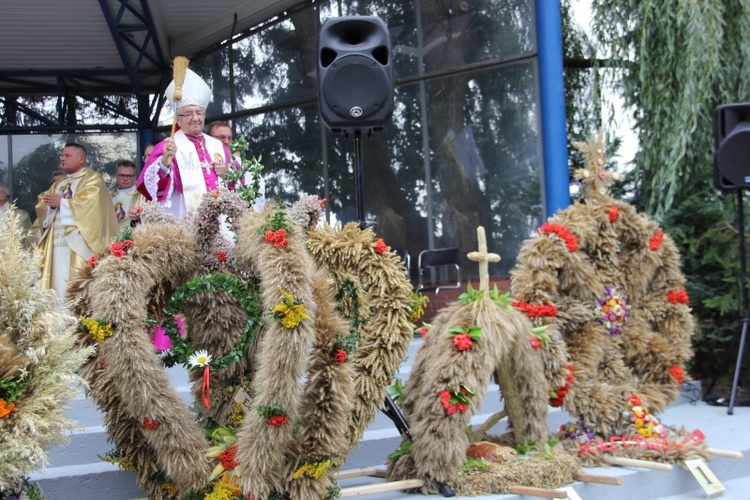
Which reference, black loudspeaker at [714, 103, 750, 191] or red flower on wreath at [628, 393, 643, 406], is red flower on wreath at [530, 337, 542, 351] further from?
black loudspeaker at [714, 103, 750, 191]

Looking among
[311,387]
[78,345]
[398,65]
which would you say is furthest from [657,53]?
[78,345]

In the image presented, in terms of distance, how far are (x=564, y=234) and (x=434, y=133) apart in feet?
16.4

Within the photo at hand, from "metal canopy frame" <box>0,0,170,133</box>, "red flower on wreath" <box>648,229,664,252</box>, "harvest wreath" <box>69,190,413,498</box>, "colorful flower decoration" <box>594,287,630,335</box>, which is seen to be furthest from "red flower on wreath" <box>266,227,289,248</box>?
"metal canopy frame" <box>0,0,170,133</box>

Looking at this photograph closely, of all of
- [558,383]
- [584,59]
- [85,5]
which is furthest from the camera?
[85,5]

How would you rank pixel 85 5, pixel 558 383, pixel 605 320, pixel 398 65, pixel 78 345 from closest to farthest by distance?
pixel 78 345, pixel 558 383, pixel 605 320, pixel 398 65, pixel 85 5

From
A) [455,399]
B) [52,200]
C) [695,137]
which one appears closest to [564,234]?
[455,399]

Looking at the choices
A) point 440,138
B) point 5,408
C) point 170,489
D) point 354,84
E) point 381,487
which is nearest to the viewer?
point 5,408

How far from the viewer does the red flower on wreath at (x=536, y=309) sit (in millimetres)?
4383

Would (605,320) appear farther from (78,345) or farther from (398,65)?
(398,65)

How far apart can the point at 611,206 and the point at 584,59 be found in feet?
14.6

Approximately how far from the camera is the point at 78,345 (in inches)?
124

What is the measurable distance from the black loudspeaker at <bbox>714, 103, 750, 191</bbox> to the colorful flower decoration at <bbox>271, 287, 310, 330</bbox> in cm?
418

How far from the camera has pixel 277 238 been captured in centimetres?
327

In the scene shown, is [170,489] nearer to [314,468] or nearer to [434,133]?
[314,468]
